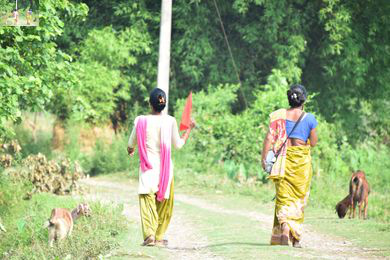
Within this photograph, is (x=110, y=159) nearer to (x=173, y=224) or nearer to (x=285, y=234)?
(x=173, y=224)

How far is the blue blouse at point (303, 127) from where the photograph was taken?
1102 centimetres

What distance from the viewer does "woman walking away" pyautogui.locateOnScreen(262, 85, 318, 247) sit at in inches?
435

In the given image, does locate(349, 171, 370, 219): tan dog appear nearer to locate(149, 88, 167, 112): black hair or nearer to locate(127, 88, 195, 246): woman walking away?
locate(127, 88, 195, 246): woman walking away

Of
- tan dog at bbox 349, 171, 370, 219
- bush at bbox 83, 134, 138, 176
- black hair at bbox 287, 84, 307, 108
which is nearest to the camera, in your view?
black hair at bbox 287, 84, 307, 108

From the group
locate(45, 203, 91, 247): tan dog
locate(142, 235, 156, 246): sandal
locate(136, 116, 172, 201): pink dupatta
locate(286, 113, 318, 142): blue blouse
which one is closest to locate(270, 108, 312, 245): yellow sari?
locate(286, 113, 318, 142): blue blouse

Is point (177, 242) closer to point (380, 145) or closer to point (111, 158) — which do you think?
point (111, 158)

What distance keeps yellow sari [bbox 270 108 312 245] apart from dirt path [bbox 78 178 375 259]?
35 centimetres

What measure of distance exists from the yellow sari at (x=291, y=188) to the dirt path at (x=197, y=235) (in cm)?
35

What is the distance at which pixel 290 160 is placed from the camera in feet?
36.4

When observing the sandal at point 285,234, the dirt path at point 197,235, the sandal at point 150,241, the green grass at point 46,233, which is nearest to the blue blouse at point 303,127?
the sandal at point 285,234

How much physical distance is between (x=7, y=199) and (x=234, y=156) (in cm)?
681

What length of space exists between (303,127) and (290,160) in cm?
41

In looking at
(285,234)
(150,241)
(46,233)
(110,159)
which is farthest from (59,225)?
(110,159)

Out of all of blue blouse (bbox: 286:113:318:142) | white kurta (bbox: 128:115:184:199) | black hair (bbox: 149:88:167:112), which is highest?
black hair (bbox: 149:88:167:112)
